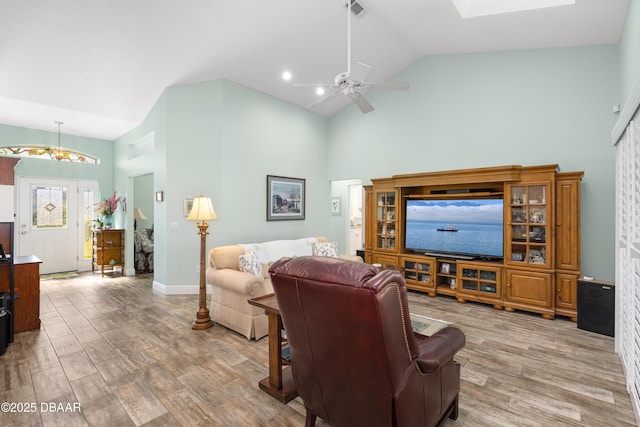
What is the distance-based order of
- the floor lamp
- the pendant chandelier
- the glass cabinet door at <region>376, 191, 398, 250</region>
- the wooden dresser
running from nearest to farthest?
the floor lamp, the glass cabinet door at <region>376, 191, 398, 250</region>, the pendant chandelier, the wooden dresser

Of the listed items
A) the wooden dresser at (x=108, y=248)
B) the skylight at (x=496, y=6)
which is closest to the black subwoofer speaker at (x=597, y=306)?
the skylight at (x=496, y=6)

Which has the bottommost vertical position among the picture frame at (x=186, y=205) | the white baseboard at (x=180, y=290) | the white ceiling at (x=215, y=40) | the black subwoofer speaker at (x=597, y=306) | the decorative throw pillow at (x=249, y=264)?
the white baseboard at (x=180, y=290)

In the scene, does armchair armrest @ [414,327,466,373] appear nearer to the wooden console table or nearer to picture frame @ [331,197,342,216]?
the wooden console table

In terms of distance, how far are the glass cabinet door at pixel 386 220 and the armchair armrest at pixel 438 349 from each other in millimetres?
3671

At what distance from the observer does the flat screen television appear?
177 inches

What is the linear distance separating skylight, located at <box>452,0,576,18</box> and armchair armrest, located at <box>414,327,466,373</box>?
3.81m

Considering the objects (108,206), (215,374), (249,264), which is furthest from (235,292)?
(108,206)

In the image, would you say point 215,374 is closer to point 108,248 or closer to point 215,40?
point 215,40

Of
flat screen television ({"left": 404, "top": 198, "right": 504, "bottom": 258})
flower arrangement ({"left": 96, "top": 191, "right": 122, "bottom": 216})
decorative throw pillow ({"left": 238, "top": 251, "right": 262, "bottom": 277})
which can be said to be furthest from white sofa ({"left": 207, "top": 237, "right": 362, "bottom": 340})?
flower arrangement ({"left": 96, "top": 191, "right": 122, "bottom": 216})

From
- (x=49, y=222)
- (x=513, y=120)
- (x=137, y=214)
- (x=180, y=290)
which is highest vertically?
(x=513, y=120)

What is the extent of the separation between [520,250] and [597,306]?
100 centimetres

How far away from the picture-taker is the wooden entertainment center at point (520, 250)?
154 inches

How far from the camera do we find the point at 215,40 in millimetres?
4023

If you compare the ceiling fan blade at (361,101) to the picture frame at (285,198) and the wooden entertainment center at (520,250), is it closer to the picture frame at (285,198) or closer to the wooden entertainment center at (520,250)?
the wooden entertainment center at (520,250)
